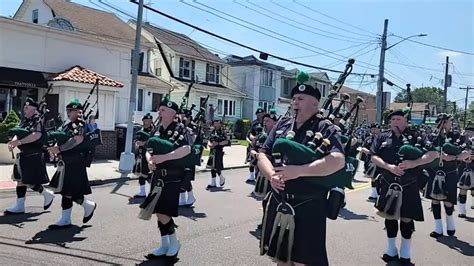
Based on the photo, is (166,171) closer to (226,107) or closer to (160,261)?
(160,261)

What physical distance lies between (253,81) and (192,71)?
7349 millimetres

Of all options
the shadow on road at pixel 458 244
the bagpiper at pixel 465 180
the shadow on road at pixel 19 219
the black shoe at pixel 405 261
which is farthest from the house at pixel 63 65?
the black shoe at pixel 405 261

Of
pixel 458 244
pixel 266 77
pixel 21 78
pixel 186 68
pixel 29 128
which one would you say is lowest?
pixel 458 244

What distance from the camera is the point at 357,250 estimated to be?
22.2ft

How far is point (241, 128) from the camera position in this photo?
1403 inches

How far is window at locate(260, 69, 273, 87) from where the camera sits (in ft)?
138

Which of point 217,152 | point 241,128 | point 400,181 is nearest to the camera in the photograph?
point 400,181

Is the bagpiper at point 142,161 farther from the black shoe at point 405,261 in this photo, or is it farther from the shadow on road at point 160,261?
the black shoe at point 405,261

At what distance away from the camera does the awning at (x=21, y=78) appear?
57.2 feet

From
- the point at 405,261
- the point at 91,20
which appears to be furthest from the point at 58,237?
the point at 91,20

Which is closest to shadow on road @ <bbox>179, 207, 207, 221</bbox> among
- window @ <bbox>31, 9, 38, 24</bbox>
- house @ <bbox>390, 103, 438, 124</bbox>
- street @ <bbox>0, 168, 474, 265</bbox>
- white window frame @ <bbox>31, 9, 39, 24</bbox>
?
street @ <bbox>0, 168, 474, 265</bbox>

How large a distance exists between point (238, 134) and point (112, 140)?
18093 millimetres

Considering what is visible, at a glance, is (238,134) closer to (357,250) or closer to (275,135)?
(357,250)

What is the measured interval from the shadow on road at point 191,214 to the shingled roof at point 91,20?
1890 cm
